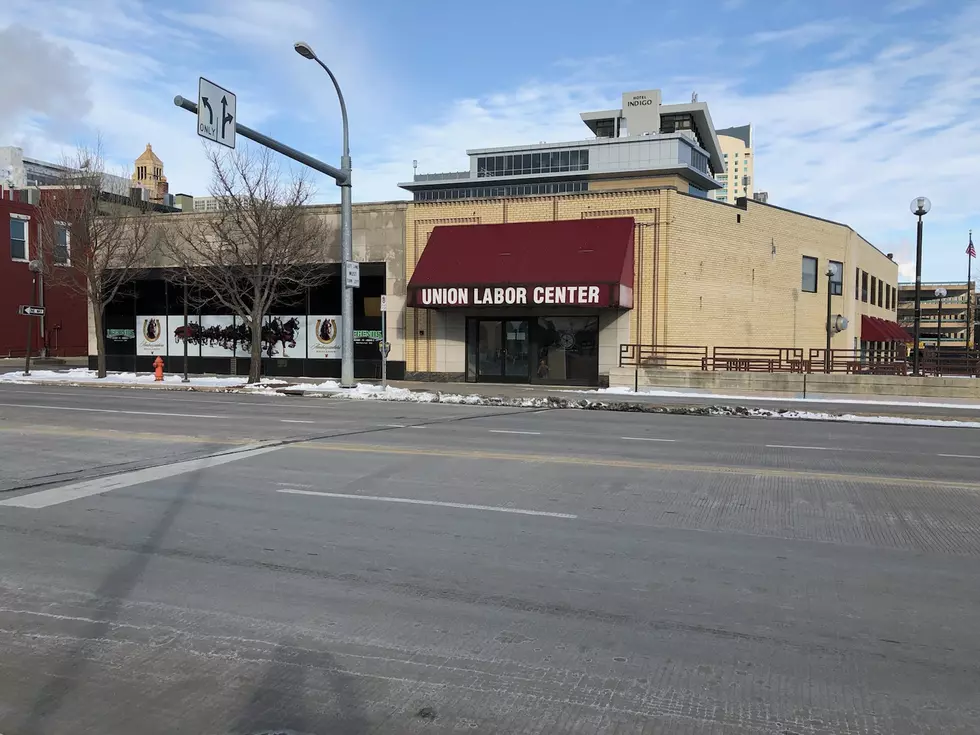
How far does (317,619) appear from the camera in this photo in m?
4.73

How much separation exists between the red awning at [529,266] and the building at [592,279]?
4 centimetres

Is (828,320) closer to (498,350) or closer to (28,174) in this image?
(498,350)

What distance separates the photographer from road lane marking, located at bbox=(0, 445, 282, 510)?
25.5 ft

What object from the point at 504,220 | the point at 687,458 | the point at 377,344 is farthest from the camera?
the point at 377,344

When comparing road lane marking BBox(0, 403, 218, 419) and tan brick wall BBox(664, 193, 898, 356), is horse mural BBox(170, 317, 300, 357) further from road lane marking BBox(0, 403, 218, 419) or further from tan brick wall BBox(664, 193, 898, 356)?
tan brick wall BBox(664, 193, 898, 356)

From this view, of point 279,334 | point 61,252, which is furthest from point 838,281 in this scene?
point 61,252

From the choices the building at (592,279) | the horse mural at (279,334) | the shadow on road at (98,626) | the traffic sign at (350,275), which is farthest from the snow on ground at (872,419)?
the horse mural at (279,334)

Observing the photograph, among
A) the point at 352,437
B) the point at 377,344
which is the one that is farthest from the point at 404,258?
the point at 352,437

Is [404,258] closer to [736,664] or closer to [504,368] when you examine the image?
[504,368]

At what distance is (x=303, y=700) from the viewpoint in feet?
12.3

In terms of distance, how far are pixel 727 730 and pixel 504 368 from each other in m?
24.0

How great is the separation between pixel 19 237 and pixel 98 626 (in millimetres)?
49308

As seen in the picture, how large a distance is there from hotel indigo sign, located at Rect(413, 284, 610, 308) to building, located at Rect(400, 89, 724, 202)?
67.6 meters

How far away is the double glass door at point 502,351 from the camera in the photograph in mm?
27125
